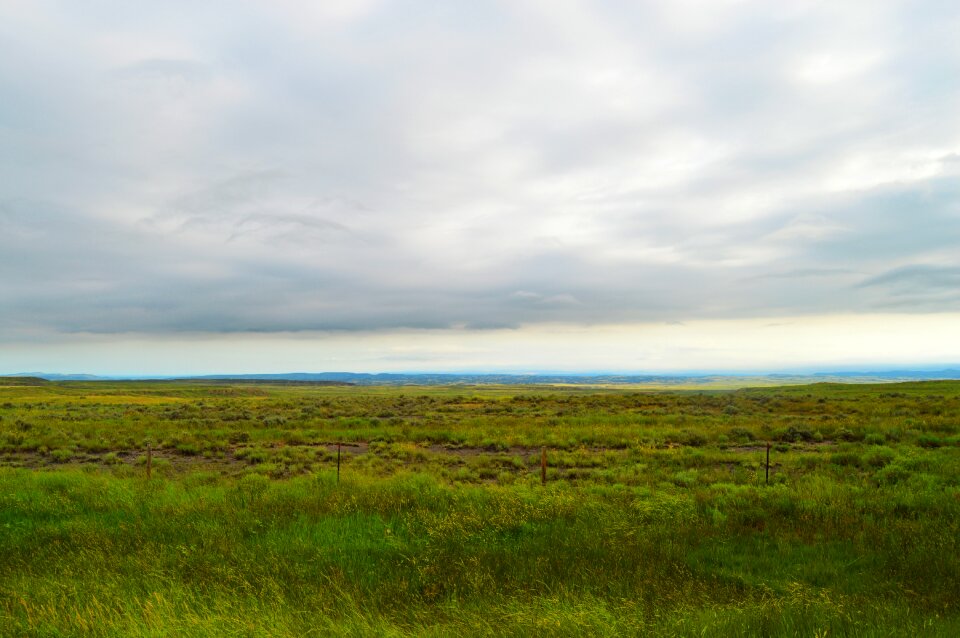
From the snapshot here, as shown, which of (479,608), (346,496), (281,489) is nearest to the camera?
(479,608)

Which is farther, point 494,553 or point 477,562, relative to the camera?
point 494,553

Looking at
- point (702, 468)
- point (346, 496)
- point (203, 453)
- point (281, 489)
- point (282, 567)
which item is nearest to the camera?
point (282, 567)

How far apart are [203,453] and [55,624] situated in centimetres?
2091

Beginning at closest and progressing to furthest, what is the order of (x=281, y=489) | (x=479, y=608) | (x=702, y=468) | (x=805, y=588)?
(x=479, y=608)
(x=805, y=588)
(x=281, y=489)
(x=702, y=468)

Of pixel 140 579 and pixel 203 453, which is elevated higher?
pixel 140 579

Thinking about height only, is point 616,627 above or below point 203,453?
above

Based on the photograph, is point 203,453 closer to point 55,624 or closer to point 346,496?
point 346,496

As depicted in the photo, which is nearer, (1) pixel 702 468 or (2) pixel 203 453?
(1) pixel 702 468

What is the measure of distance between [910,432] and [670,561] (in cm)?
2480

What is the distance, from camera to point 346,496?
39.7 ft

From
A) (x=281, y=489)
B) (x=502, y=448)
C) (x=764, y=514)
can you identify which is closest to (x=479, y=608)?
(x=764, y=514)

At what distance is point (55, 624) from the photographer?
5551mm

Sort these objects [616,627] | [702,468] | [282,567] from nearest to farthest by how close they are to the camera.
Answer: [616,627] → [282,567] → [702,468]

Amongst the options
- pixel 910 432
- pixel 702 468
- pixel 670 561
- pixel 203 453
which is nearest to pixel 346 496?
pixel 670 561
